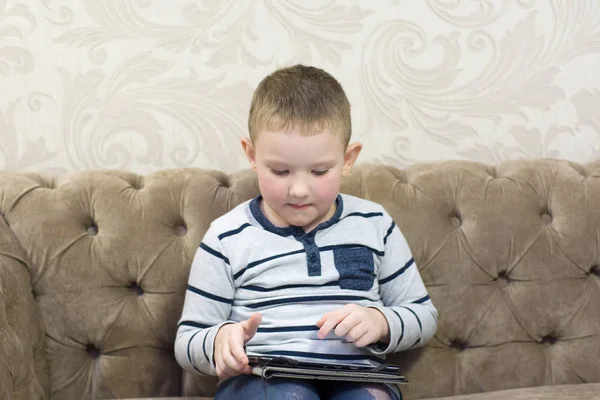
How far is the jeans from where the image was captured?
4.38 feet

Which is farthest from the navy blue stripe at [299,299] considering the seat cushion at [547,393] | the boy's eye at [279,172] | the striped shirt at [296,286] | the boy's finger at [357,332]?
the seat cushion at [547,393]

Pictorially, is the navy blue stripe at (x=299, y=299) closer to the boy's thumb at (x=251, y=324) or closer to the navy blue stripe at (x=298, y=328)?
the navy blue stripe at (x=298, y=328)

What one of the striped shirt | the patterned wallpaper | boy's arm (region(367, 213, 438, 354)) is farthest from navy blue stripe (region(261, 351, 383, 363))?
the patterned wallpaper

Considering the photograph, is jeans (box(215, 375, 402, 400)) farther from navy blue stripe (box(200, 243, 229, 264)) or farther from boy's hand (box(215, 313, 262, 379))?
navy blue stripe (box(200, 243, 229, 264))

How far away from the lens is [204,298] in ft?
4.94

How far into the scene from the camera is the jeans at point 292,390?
4.38 ft

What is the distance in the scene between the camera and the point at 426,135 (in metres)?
1.96

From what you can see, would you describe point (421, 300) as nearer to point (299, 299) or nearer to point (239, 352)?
point (299, 299)

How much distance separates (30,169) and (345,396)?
3.17ft

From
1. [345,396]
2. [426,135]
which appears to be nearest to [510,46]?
[426,135]

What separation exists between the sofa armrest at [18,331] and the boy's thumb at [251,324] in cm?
40

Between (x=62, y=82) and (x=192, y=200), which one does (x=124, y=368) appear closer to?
(x=192, y=200)

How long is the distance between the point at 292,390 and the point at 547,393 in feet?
1.96

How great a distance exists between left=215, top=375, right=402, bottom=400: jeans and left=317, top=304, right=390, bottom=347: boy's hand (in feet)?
0.27
